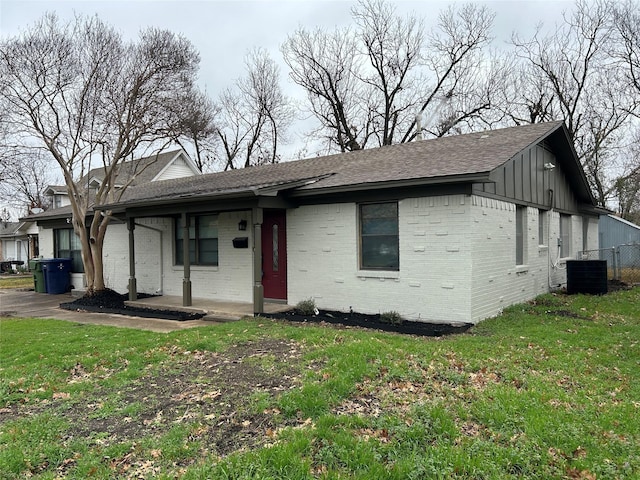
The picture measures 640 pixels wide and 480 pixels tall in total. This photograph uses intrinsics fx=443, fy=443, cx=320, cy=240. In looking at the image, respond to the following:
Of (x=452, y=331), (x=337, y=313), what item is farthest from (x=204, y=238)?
(x=452, y=331)

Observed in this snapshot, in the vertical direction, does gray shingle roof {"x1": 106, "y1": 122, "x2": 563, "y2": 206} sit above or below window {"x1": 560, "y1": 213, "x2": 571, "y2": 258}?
above

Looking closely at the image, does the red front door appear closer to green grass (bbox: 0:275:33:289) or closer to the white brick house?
the white brick house

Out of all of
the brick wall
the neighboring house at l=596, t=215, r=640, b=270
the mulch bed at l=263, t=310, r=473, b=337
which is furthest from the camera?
the neighboring house at l=596, t=215, r=640, b=270

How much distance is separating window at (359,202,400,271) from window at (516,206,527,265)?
367cm

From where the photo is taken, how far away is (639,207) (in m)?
26.6

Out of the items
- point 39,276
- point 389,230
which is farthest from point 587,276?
point 39,276

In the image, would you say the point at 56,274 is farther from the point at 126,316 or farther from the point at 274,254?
the point at 274,254

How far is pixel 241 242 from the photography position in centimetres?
1112

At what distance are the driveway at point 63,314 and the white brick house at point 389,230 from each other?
1370 millimetres

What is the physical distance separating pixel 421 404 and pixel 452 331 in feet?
11.9

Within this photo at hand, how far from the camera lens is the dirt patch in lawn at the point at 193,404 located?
3822mm

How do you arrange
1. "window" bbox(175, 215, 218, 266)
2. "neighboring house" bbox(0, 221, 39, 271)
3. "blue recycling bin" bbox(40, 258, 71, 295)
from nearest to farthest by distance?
1. "window" bbox(175, 215, 218, 266)
2. "blue recycling bin" bbox(40, 258, 71, 295)
3. "neighboring house" bbox(0, 221, 39, 271)

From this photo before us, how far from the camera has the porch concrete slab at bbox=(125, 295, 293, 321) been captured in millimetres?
9547

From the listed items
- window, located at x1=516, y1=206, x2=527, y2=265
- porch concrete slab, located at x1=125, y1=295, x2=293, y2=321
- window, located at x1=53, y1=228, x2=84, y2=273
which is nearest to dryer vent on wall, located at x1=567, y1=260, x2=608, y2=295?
window, located at x1=516, y1=206, x2=527, y2=265
